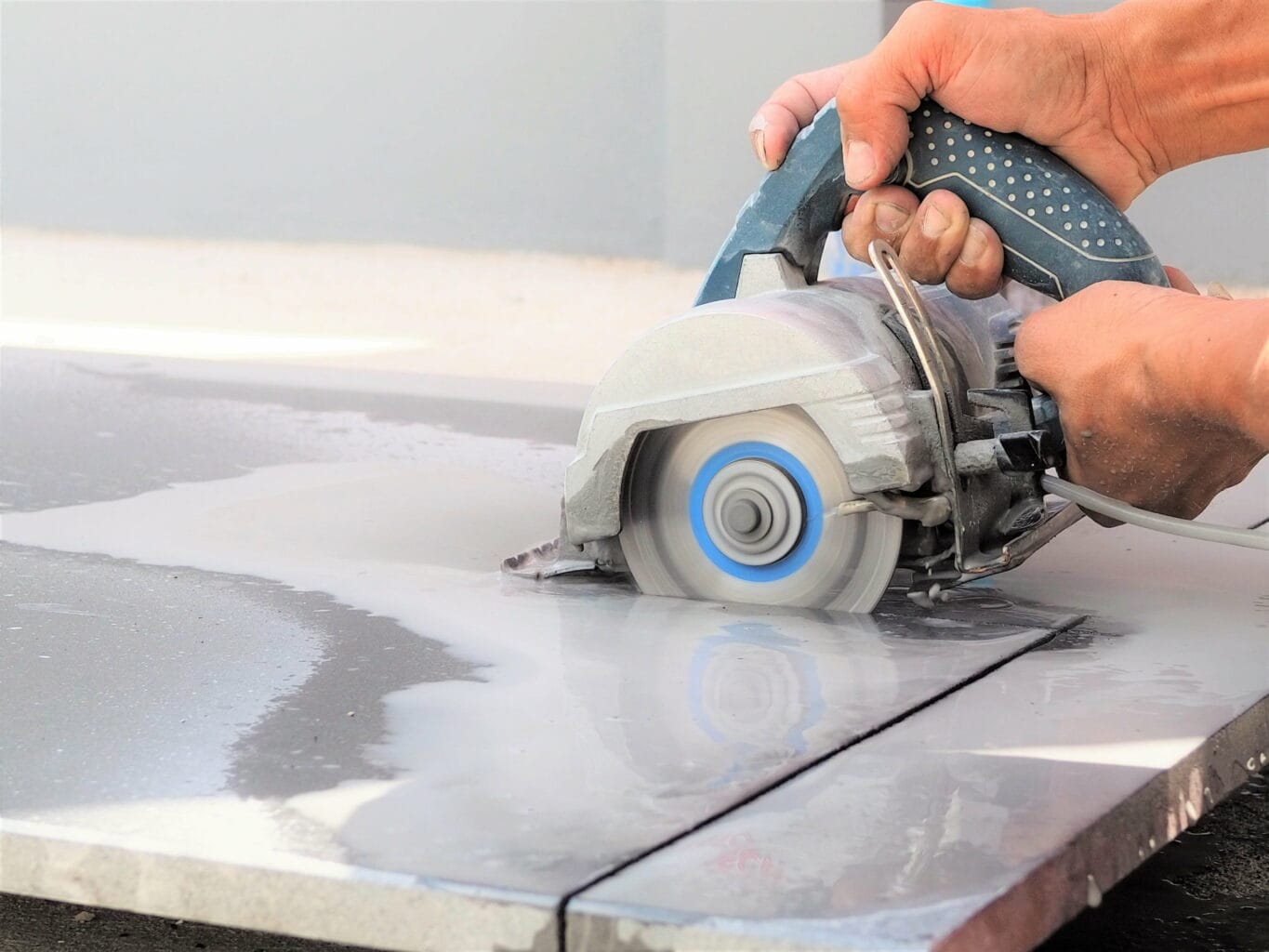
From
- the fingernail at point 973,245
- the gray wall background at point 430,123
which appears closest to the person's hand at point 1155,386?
the fingernail at point 973,245

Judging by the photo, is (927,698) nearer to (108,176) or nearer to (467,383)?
(467,383)

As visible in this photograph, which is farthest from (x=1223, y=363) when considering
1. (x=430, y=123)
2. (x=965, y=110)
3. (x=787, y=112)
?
(x=430, y=123)

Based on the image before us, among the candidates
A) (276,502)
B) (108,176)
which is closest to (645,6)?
(108,176)

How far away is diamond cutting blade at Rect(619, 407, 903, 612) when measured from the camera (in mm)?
2047

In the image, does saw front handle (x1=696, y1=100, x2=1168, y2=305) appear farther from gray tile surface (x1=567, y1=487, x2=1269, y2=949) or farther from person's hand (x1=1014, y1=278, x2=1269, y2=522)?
gray tile surface (x1=567, y1=487, x2=1269, y2=949)

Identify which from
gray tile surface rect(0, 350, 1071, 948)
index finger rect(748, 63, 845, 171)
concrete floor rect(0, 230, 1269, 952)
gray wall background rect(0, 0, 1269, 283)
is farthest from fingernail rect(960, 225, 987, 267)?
gray wall background rect(0, 0, 1269, 283)

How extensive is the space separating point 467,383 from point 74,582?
2.05m

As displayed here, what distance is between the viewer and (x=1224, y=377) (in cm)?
177

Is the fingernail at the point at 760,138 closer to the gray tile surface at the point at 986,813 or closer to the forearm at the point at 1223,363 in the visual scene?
the forearm at the point at 1223,363

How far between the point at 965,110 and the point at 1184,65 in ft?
1.40

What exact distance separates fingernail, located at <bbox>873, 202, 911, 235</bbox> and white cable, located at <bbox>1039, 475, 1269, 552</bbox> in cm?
39

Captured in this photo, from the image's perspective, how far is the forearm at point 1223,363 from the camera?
174 cm

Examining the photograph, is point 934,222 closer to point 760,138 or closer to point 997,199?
point 997,199

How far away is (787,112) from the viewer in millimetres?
2260
